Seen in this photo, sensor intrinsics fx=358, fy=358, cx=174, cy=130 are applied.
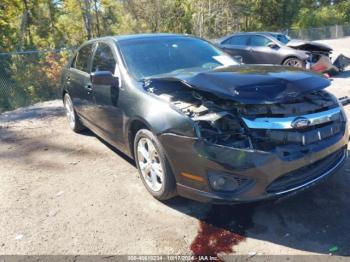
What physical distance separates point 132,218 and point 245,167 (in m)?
1.33

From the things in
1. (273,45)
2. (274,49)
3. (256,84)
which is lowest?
(256,84)

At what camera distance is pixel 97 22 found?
28484 millimetres

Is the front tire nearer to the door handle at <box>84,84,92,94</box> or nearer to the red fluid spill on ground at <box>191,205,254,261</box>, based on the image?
the red fluid spill on ground at <box>191,205,254,261</box>

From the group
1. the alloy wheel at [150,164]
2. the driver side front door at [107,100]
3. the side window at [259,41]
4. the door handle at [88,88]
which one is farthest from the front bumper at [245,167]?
the side window at [259,41]

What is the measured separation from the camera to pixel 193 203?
3773mm

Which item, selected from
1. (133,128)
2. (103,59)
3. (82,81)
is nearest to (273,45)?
(82,81)

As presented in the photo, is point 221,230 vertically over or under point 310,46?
under

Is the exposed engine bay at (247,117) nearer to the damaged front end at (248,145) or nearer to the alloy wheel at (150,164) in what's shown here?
the damaged front end at (248,145)

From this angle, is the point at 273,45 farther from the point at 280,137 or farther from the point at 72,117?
the point at 280,137

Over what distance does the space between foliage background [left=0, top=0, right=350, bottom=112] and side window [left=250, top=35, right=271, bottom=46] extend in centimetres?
618

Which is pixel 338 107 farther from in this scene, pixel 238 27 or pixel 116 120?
pixel 238 27

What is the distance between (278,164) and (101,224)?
180 centimetres

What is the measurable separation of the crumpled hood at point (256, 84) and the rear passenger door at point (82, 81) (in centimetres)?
205

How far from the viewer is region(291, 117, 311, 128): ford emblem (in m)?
3.04
